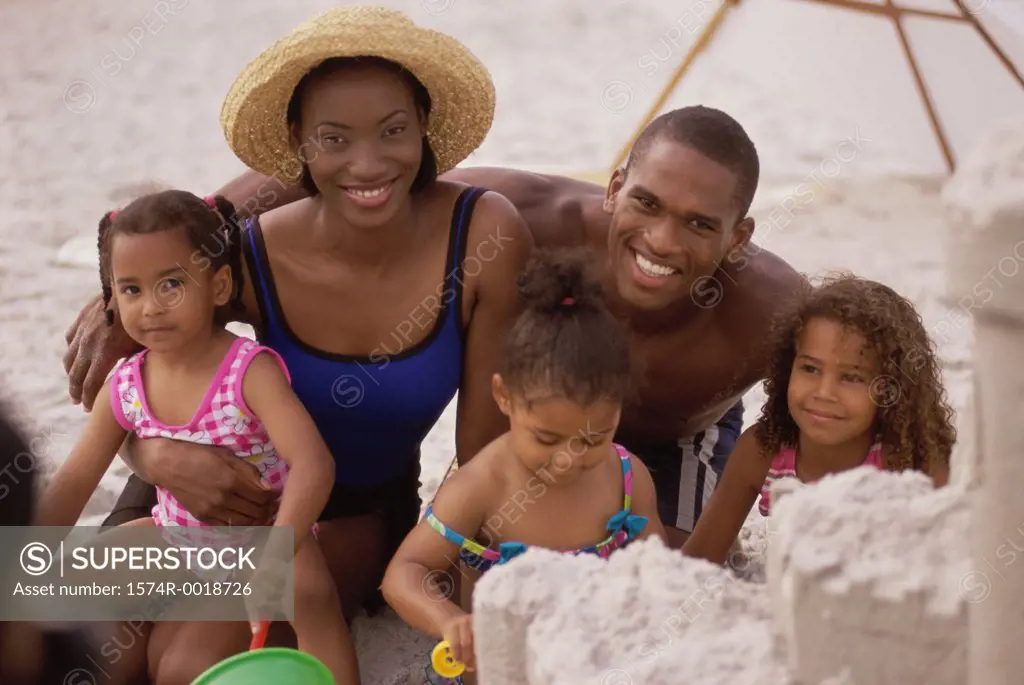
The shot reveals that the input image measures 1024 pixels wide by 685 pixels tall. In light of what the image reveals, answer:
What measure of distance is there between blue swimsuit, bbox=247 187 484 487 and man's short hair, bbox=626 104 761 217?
14.1 inches

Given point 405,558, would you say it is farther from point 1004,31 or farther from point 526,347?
point 1004,31

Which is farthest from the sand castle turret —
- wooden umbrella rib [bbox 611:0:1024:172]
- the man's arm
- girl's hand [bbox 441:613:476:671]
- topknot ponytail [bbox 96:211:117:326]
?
wooden umbrella rib [bbox 611:0:1024:172]

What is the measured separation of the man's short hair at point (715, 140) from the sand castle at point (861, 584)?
930mm

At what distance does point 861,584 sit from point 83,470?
1.38 metres

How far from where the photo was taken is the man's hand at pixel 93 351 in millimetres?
2068

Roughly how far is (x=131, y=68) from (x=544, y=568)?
214 inches

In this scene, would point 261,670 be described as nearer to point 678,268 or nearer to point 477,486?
point 477,486

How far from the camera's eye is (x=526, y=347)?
1.72 meters

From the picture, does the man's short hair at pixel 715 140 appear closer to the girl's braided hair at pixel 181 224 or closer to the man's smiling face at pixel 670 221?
the man's smiling face at pixel 670 221

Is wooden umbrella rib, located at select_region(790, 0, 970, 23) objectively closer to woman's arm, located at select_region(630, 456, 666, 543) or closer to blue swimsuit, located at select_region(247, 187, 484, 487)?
blue swimsuit, located at select_region(247, 187, 484, 487)

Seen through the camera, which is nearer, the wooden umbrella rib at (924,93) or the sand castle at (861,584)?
the sand castle at (861,584)

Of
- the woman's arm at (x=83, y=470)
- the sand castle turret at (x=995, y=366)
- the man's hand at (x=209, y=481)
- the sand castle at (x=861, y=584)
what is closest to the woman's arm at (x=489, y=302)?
the man's hand at (x=209, y=481)

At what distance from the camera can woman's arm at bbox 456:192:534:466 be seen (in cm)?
A: 202

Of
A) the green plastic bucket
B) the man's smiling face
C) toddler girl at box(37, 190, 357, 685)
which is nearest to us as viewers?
the green plastic bucket
